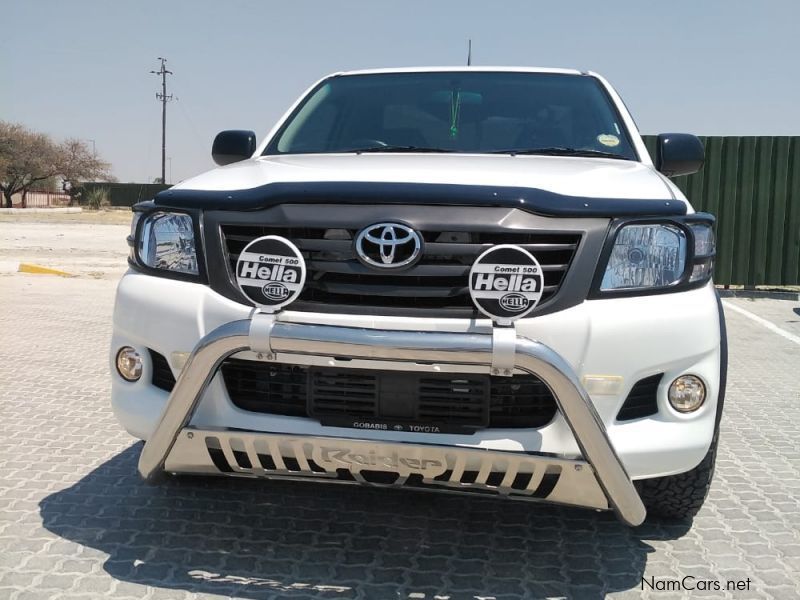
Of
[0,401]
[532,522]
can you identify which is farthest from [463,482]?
[0,401]

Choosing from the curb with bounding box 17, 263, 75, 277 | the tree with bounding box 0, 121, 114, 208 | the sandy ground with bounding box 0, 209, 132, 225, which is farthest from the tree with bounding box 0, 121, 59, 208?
the curb with bounding box 17, 263, 75, 277

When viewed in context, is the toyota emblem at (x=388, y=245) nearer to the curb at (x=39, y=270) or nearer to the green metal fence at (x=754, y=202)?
the green metal fence at (x=754, y=202)

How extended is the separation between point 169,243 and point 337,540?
1.24m

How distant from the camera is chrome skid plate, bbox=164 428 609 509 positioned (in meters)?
2.20

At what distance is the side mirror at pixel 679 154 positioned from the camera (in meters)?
3.49

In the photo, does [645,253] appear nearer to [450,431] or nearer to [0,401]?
[450,431]

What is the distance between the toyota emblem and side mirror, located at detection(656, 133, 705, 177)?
1760 mm

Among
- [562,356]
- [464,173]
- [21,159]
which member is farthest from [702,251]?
[21,159]

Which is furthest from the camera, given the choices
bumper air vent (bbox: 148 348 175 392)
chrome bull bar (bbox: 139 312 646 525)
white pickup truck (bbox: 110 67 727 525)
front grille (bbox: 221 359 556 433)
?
bumper air vent (bbox: 148 348 175 392)

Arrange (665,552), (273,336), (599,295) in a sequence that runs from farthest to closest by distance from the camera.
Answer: (665,552), (599,295), (273,336)

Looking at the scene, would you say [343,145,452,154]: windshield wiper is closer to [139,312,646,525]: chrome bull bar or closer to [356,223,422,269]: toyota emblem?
[356,223,422,269]: toyota emblem

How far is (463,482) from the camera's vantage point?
2.31m

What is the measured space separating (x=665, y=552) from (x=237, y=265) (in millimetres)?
1853

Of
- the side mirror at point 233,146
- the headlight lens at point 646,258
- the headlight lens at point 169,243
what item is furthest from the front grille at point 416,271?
the side mirror at point 233,146
